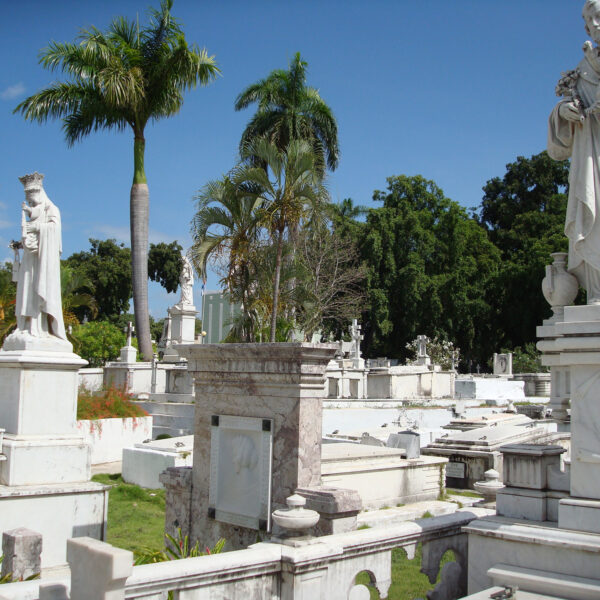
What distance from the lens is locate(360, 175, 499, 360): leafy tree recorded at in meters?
40.2

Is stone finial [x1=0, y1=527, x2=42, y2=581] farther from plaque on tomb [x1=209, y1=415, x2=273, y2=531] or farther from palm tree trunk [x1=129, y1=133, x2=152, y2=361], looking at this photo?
palm tree trunk [x1=129, y1=133, x2=152, y2=361]

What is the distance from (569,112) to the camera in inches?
164

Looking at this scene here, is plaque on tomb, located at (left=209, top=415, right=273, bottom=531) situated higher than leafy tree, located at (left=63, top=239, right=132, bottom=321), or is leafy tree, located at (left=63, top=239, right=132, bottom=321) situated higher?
leafy tree, located at (left=63, top=239, right=132, bottom=321)

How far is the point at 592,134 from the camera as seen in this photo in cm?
415

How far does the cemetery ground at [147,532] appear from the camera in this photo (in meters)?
5.93

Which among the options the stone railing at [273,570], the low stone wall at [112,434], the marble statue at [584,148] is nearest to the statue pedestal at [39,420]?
the stone railing at [273,570]

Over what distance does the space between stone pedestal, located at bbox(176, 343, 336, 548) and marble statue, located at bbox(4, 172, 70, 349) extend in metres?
2.00

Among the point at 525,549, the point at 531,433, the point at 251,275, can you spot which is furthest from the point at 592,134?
the point at 251,275

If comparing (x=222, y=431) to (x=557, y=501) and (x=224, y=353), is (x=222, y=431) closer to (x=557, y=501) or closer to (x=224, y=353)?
(x=224, y=353)

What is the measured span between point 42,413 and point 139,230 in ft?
54.7

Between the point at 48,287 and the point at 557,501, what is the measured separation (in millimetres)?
5726

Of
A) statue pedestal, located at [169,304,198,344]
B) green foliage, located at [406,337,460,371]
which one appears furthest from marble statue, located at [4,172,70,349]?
green foliage, located at [406,337,460,371]

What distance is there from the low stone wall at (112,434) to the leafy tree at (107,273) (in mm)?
43299

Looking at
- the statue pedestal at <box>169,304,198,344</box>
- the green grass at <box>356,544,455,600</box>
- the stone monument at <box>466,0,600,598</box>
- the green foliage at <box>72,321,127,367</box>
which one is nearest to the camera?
the stone monument at <box>466,0,600,598</box>
